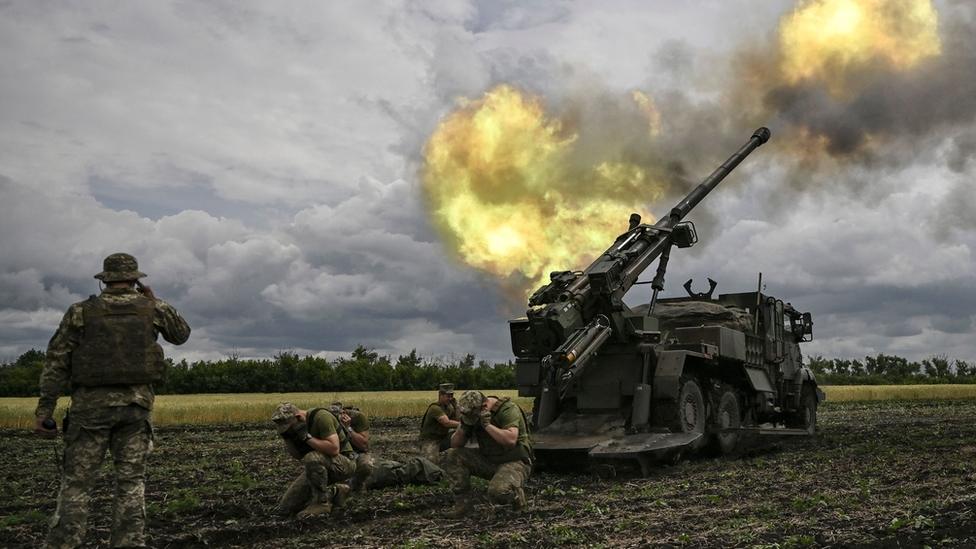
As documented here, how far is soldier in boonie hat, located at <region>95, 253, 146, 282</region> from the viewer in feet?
24.0

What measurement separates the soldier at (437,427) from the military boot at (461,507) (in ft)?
11.1

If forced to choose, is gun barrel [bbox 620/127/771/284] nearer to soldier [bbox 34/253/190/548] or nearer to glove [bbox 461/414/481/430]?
glove [bbox 461/414/481/430]

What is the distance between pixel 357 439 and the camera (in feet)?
36.7

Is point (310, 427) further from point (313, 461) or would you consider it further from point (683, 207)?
point (683, 207)

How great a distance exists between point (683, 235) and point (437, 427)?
5.95 meters

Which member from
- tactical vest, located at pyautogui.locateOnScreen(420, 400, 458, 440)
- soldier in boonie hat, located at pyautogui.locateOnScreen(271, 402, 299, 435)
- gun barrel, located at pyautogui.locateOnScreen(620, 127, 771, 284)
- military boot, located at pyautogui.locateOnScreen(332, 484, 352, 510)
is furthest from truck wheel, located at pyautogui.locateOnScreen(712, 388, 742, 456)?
soldier in boonie hat, located at pyautogui.locateOnScreen(271, 402, 299, 435)

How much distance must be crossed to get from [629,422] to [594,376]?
960mm

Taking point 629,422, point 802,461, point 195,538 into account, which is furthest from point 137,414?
point 802,461

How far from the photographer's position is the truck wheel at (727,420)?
15.1 metres

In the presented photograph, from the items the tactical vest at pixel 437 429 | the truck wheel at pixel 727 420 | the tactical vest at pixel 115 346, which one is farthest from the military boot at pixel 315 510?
the truck wheel at pixel 727 420

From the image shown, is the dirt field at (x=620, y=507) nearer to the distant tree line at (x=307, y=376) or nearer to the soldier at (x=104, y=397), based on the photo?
the soldier at (x=104, y=397)

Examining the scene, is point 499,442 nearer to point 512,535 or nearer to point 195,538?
point 512,535

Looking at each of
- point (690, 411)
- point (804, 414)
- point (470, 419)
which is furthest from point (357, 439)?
Answer: point (804, 414)

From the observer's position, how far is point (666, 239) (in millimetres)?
15969
